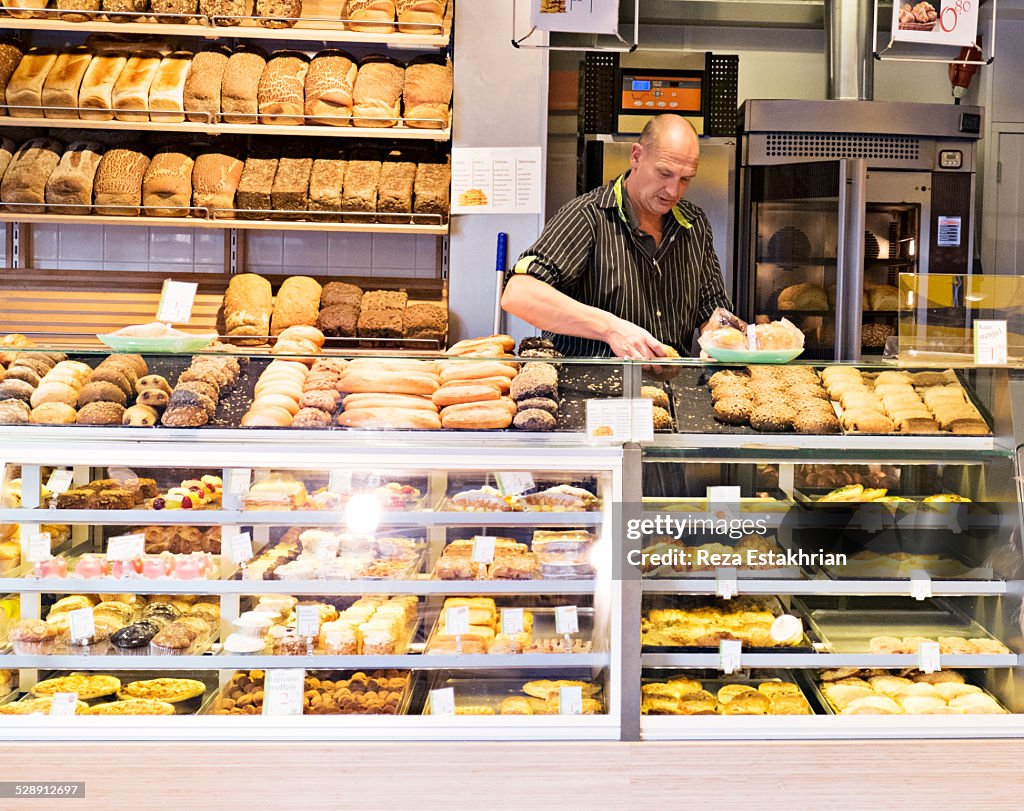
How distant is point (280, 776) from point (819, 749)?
1139 mm

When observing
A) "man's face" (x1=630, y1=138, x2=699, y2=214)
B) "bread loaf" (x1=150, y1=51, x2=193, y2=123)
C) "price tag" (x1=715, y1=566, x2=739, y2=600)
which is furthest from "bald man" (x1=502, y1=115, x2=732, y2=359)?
"bread loaf" (x1=150, y1=51, x2=193, y2=123)

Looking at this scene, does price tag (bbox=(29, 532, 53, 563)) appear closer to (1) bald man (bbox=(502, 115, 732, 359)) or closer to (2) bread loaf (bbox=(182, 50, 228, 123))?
(1) bald man (bbox=(502, 115, 732, 359))

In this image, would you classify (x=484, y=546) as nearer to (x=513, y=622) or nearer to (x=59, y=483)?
(x=513, y=622)

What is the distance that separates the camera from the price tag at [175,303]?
7.65ft

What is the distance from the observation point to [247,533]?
2.35m

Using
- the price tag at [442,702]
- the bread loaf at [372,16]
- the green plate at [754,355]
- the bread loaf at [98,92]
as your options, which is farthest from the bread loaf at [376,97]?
the price tag at [442,702]

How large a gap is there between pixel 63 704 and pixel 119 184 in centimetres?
275

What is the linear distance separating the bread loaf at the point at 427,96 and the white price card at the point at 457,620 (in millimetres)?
2622

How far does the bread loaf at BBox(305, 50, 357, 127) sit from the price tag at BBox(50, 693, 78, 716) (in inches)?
110

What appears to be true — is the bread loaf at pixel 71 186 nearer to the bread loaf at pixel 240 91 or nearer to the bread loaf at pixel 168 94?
the bread loaf at pixel 168 94

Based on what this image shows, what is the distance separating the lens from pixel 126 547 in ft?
7.65

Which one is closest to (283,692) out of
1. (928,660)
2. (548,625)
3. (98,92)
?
(548,625)

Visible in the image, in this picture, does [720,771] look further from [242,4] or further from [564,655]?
[242,4]

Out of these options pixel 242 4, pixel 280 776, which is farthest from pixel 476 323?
pixel 280 776
